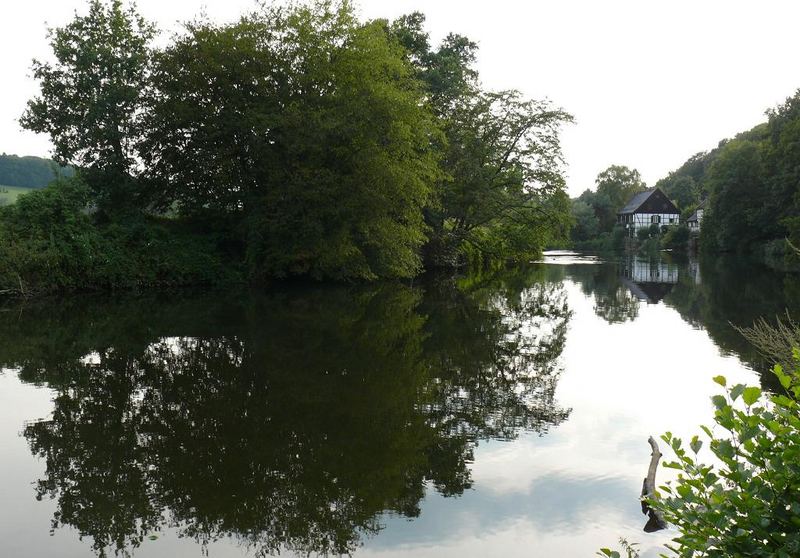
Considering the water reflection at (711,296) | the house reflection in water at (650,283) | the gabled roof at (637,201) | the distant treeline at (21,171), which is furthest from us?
the gabled roof at (637,201)

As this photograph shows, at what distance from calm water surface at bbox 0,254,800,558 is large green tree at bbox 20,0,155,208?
12.3m

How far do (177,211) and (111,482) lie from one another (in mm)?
26819

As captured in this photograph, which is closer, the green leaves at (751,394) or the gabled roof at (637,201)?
the green leaves at (751,394)

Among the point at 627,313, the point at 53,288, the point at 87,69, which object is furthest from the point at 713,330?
the point at 87,69

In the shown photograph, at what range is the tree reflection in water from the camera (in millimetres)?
6359

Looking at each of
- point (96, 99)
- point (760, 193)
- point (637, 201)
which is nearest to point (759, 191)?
point (760, 193)

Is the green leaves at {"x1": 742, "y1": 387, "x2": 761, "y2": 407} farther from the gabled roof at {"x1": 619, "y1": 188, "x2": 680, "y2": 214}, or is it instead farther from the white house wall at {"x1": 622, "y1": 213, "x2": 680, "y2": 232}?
the gabled roof at {"x1": 619, "y1": 188, "x2": 680, "y2": 214}

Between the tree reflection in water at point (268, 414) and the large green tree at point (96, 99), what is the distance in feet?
40.1

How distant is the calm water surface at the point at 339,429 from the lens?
6047 mm

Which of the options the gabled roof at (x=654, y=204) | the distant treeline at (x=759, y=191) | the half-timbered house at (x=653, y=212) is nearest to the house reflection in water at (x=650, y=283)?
the distant treeline at (x=759, y=191)

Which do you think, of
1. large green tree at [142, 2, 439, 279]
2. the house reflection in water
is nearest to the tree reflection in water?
the house reflection in water

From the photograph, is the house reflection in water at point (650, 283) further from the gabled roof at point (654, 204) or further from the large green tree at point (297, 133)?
the gabled roof at point (654, 204)

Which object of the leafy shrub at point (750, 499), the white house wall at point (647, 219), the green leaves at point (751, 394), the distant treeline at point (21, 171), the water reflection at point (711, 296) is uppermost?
the distant treeline at point (21, 171)

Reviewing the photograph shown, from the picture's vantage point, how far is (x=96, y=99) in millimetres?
28625
